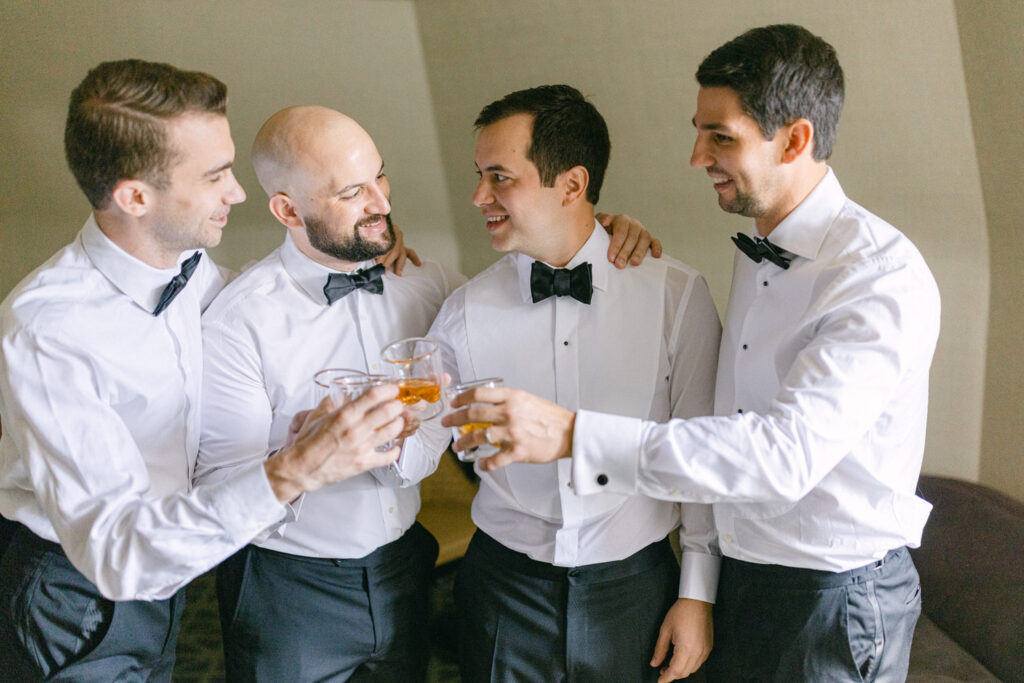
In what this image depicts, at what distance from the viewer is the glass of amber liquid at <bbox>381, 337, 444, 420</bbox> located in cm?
183

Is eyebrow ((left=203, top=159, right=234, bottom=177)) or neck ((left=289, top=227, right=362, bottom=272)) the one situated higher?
eyebrow ((left=203, top=159, right=234, bottom=177))

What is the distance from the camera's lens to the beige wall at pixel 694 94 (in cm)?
280

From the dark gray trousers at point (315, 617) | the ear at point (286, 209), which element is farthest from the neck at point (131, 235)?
the dark gray trousers at point (315, 617)

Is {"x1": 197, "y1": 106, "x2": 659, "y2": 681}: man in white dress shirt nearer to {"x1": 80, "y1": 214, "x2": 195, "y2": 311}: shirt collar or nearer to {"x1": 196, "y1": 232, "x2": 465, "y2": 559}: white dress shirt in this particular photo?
{"x1": 196, "y1": 232, "x2": 465, "y2": 559}: white dress shirt

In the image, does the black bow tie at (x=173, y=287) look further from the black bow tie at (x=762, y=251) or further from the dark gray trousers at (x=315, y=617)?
the black bow tie at (x=762, y=251)

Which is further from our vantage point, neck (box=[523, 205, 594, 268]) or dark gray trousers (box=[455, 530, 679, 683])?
neck (box=[523, 205, 594, 268])

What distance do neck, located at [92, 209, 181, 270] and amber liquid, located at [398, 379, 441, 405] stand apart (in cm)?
80

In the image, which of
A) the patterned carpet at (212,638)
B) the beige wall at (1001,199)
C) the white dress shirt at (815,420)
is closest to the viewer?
the white dress shirt at (815,420)

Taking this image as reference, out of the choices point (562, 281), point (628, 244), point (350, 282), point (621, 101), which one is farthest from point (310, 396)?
point (621, 101)

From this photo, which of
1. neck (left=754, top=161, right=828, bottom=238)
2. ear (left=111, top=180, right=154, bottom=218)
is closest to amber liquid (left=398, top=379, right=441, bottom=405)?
ear (left=111, top=180, right=154, bottom=218)

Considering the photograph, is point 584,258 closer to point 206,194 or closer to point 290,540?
point 206,194

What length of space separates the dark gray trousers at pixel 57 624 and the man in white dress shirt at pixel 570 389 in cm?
93

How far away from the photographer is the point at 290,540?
A: 8.10 feet

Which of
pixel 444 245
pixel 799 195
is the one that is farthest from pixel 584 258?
pixel 444 245
